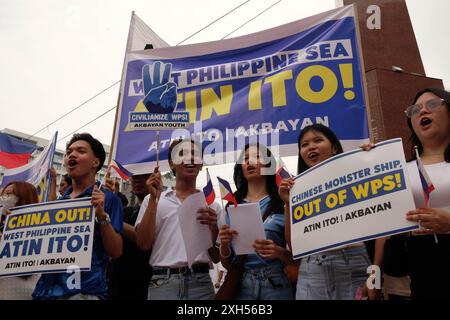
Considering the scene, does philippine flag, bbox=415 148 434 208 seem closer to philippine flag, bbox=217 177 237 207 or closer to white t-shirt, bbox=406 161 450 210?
white t-shirt, bbox=406 161 450 210

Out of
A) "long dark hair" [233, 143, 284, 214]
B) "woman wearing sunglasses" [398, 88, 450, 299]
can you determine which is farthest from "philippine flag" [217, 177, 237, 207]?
"woman wearing sunglasses" [398, 88, 450, 299]

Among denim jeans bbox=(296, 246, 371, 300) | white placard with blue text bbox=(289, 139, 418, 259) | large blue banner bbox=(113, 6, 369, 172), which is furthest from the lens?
large blue banner bbox=(113, 6, 369, 172)

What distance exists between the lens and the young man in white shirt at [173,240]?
2.48 m

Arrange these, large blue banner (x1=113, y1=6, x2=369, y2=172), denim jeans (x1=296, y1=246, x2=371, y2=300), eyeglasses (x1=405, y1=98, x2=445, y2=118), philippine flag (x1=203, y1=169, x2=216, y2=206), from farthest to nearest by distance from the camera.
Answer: large blue banner (x1=113, y1=6, x2=369, y2=172) → philippine flag (x1=203, y1=169, x2=216, y2=206) → eyeglasses (x1=405, y1=98, x2=445, y2=118) → denim jeans (x1=296, y1=246, x2=371, y2=300)

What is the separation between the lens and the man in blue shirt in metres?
2.29

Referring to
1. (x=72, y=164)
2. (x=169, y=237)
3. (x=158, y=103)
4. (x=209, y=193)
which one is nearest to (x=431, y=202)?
(x=209, y=193)

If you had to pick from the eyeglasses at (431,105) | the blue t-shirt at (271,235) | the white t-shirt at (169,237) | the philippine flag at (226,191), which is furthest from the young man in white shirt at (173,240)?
the eyeglasses at (431,105)

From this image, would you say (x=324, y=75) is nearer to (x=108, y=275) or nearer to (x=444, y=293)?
(x=444, y=293)

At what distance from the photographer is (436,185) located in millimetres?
2004

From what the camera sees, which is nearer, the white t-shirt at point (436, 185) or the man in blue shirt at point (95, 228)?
the white t-shirt at point (436, 185)

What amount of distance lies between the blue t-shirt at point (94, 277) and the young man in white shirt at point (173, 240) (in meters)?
0.20

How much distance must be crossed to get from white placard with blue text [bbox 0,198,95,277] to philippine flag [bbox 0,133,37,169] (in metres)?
3.72

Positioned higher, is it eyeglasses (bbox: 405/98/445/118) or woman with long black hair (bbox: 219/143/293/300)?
eyeglasses (bbox: 405/98/445/118)

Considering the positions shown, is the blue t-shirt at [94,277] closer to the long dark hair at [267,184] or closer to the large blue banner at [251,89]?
the long dark hair at [267,184]
